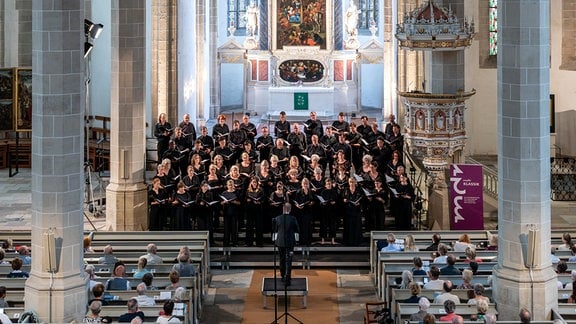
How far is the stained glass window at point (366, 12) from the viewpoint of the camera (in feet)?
145

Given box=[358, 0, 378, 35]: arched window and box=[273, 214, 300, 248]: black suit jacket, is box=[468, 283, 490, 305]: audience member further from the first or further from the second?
box=[358, 0, 378, 35]: arched window

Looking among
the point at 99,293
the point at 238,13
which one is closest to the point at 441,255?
the point at 99,293

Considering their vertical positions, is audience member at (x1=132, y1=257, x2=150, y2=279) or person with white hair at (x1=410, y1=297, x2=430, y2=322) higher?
audience member at (x1=132, y1=257, x2=150, y2=279)

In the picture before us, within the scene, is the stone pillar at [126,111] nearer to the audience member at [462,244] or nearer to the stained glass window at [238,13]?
the audience member at [462,244]

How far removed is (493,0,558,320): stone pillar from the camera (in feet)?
59.8

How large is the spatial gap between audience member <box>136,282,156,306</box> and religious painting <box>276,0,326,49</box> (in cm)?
2589

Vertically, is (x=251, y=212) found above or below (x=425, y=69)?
below

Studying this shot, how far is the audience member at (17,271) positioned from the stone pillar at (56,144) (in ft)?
4.10

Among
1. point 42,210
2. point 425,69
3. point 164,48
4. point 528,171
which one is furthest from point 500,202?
point 164,48

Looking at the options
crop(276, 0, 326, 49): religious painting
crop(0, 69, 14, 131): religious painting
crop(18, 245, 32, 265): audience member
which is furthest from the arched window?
crop(18, 245, 32, 265): audience member

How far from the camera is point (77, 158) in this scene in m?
18.5

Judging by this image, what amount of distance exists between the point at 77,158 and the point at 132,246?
4609 millimetres

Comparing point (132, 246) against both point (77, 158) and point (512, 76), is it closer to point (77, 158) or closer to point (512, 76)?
point (77, 158)

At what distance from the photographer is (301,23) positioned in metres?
43.2
